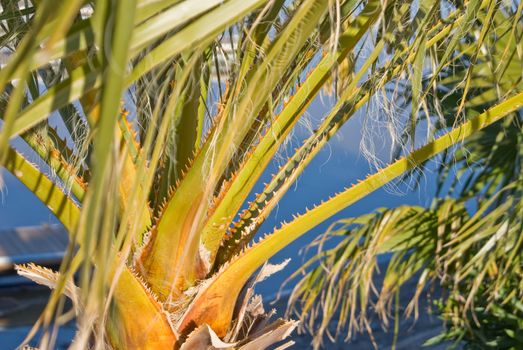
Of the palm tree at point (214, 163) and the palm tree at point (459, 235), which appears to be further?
the palm tree at point (459, 235)

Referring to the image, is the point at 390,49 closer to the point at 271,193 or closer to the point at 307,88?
the point at 307,88

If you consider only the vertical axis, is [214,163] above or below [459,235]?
below

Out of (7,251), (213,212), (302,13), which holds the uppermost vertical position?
(7,251)

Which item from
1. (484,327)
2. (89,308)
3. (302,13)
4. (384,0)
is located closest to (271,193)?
(384,0)

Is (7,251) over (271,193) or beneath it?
over

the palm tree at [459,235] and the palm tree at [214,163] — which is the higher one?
the palm tree at [459,235]

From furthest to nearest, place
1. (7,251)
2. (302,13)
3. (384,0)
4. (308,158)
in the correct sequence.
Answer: (7,251)
(308,158)
(384,0)
(302,13)

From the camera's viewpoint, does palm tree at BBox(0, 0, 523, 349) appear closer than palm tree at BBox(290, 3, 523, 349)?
Yes

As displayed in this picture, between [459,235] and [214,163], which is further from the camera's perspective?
[459,235]

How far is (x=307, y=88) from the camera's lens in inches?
39.3

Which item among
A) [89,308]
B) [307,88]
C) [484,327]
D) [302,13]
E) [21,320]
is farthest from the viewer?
[21,320]

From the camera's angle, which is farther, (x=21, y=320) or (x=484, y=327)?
(x=21, y=320)

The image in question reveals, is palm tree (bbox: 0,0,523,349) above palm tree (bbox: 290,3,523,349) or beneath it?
beneath

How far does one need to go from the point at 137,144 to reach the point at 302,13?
501 mm
